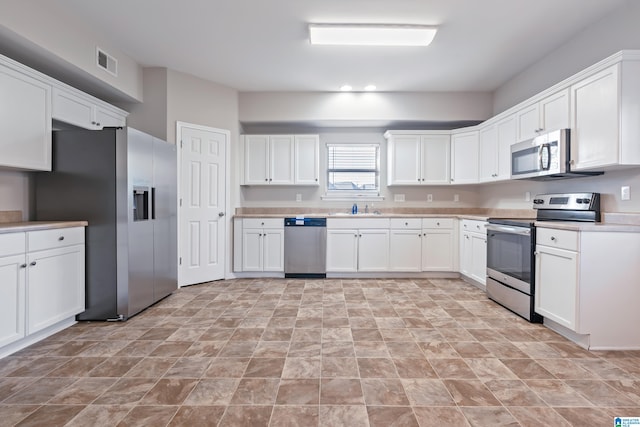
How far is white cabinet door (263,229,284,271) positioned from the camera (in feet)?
14.8

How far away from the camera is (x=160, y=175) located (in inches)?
134

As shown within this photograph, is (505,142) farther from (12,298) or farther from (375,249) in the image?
(12,298)

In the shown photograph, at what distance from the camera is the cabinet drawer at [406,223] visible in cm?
447

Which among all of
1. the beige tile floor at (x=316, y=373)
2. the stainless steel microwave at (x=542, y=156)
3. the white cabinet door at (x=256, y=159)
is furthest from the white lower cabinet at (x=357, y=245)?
the stainless steel microwave at (x=542, y=156)

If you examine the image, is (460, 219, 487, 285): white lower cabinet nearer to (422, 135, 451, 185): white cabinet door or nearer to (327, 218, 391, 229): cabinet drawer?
(422, 135, 451, 185): white cabinet door

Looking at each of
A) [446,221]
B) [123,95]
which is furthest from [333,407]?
[123,95]

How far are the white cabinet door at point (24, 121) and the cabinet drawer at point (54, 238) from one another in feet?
1.91

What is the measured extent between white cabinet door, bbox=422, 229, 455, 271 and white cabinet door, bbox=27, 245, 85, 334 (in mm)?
4073

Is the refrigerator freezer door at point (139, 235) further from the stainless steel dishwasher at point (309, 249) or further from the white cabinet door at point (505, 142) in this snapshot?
the white cabinet door at point (505, 142)

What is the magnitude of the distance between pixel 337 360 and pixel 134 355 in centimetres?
145

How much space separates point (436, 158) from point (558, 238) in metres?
2.43

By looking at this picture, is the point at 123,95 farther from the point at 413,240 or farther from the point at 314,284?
the point at 413,240

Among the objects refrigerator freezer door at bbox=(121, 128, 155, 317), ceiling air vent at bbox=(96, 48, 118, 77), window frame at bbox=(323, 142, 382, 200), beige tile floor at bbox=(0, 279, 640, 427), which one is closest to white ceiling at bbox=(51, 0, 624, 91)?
ceiling air vent at bbox=(96, 48, 118, 77)

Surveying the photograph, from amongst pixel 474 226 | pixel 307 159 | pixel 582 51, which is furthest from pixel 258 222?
pixel 582 51
